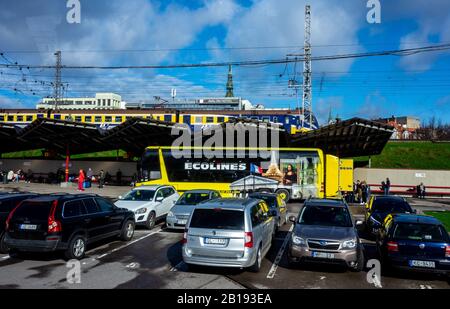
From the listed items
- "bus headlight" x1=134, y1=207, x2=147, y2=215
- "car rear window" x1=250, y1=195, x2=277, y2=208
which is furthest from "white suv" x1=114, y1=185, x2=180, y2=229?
"car rear window" x1=250, y1=195, x2=277, y2=208

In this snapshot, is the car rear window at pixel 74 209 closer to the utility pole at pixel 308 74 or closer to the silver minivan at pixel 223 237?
the silver minivan at pixel 223 237

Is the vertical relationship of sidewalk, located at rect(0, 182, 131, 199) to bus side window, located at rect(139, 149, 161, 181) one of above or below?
below

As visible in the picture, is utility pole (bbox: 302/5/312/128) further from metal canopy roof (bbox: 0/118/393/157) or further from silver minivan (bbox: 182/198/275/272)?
silver minivan (bbox: 182/198/275/272)

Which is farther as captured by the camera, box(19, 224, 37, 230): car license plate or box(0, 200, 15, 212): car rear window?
box(0, 200, 15, 212): car rear window

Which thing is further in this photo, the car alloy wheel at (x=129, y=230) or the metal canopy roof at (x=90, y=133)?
the metal canopy roof at (x=90, y=133)

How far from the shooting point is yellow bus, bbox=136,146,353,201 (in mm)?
26250

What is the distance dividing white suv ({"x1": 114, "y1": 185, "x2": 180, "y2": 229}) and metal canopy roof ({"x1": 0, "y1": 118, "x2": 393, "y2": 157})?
12.9 metres

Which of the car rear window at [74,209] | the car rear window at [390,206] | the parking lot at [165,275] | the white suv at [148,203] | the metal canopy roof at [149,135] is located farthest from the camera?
the metal canopy roof at [149,135]

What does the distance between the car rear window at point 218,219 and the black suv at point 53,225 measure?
10.9ft

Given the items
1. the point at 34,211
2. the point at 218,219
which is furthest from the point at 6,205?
the point at 218,219

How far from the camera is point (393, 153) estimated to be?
50344 millimetres

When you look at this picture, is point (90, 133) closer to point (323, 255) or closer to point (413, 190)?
point (413, 190)

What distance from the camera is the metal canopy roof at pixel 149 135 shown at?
3017 cm

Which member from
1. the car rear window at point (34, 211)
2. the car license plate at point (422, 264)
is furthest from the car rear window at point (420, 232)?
the car rear window at point (34, 211)
